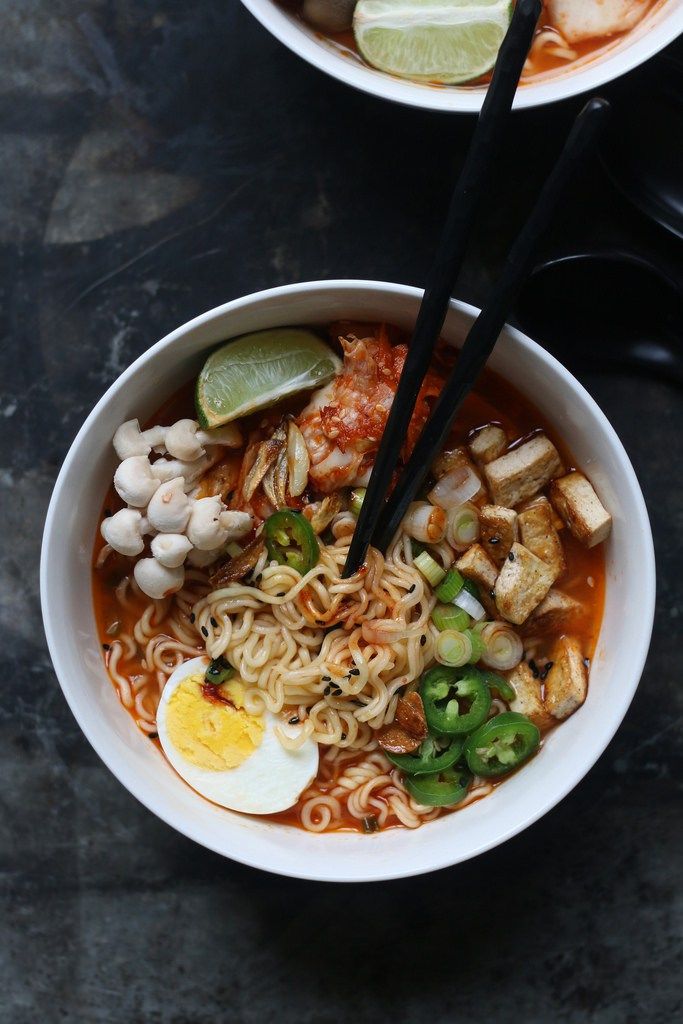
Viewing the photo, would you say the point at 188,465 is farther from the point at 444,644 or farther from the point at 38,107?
the point at 38,107

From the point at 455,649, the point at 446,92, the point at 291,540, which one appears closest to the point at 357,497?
the point at 291,540

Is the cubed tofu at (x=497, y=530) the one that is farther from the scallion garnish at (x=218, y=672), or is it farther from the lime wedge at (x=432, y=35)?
the lime wedge at (x=432, y=35)

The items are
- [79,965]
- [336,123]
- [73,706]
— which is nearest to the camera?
[73,706]

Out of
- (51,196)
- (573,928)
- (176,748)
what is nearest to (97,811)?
(176,748)

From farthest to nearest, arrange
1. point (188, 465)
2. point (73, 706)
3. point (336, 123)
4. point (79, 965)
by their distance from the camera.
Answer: point (79, 965), point (336, 123), point (188, 465), point (73, 706)

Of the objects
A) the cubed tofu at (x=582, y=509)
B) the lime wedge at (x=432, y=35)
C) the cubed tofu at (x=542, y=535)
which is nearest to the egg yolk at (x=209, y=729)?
the cubed tofu at (x=542, y=535)

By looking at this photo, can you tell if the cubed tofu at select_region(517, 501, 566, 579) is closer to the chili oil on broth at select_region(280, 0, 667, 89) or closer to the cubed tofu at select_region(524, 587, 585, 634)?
the cubed tofu at select_region(524, 587, 585, 634)

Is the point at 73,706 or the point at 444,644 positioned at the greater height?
the point at 444,644
